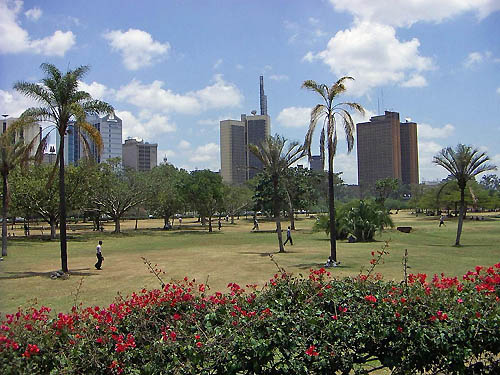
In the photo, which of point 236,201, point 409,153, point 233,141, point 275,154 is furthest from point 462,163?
point 409,153

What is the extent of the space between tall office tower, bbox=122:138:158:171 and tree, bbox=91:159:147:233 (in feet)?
373

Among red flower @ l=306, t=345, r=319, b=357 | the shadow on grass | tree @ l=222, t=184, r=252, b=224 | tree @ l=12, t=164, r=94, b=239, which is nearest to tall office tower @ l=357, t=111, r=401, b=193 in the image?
tree @ l=222, t=184, r=252, b=224

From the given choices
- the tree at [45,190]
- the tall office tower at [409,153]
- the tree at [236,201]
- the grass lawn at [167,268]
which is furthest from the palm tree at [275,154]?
the tall office tower at [409,153]

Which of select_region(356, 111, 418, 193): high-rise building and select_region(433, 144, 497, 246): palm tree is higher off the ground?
select_region(356, 111, 418, 193): high-rise building

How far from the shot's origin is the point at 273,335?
169 inches

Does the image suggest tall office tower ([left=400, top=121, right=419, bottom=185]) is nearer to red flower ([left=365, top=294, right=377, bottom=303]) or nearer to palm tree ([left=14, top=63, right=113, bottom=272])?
palm tree ([left=14, top=63, right=113, bottom=272])

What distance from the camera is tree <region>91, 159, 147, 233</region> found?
4988cm

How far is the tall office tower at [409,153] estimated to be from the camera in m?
149

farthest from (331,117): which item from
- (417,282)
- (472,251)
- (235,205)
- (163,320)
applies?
(235,205)

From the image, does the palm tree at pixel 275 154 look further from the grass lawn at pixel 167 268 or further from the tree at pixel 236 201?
the tree at pixel 236 201

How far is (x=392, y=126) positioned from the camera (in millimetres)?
139250

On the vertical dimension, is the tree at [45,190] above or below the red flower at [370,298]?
above

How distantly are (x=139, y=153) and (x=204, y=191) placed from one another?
125 m

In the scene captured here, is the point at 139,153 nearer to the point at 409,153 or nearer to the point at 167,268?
the point at 409,153
